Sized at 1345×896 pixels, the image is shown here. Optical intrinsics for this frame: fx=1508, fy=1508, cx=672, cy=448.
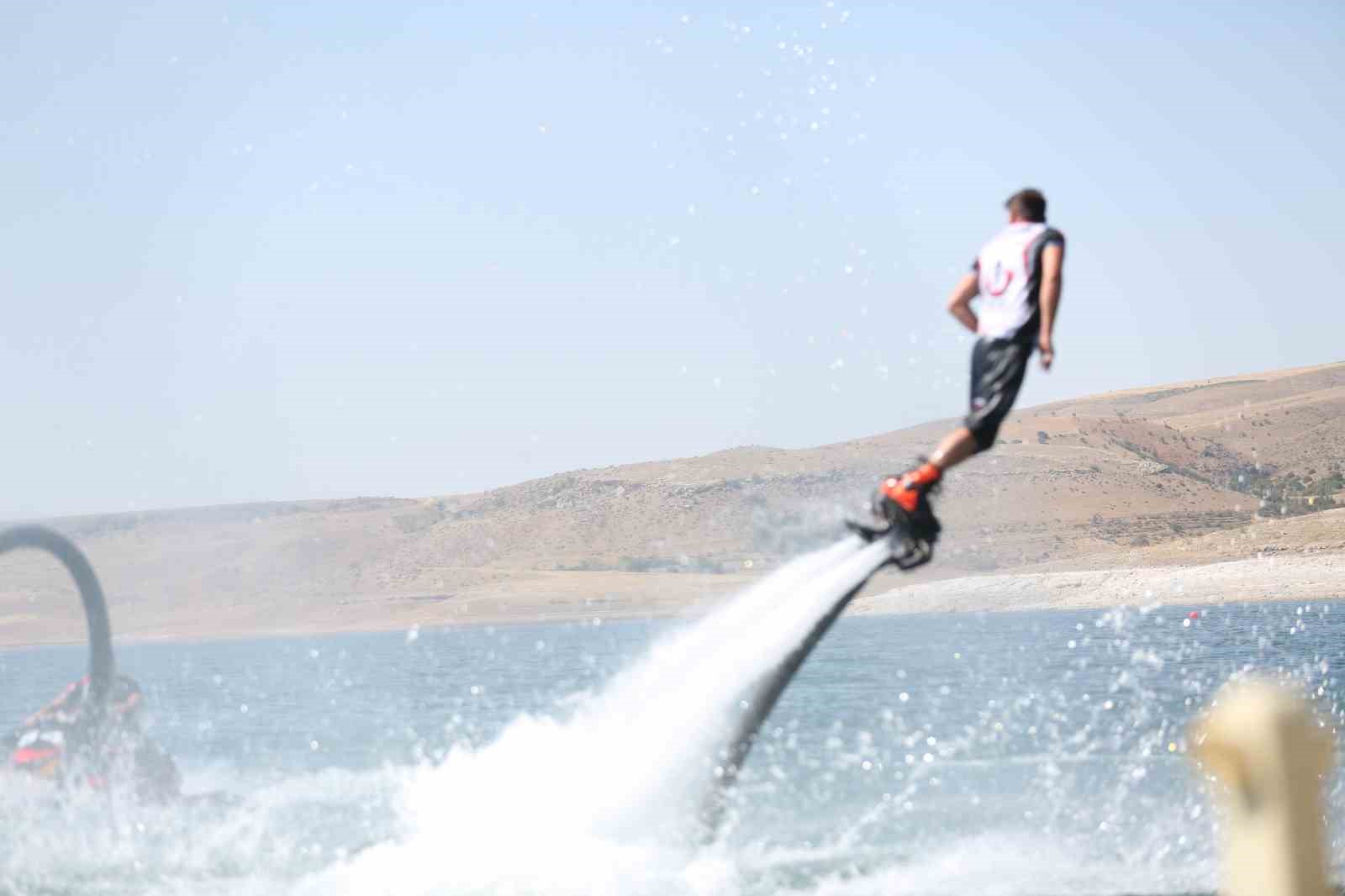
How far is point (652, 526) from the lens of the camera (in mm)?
101625

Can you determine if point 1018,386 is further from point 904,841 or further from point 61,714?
point 61,714

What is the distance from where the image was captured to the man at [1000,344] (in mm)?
8383

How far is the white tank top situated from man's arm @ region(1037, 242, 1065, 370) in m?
0.06

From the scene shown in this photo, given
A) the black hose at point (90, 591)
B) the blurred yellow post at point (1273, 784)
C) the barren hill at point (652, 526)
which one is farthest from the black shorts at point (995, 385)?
the barren hill at point (652, 526)

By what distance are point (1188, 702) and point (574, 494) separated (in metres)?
89.7

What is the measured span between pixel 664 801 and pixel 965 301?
426 centimetres

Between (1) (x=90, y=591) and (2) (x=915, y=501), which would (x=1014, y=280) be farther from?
(1) (x=90, y=591)

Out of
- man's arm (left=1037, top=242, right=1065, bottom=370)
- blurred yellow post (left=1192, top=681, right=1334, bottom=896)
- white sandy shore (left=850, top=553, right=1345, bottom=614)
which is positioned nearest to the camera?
blurred yellow post (left=1192, top=681, right=1334, bottom=896)

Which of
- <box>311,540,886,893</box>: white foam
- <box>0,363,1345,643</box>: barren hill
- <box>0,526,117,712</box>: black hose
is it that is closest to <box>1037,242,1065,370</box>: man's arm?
<box>311,540,886,893</box>: white foam

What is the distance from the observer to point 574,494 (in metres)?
116

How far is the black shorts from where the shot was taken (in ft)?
27.6

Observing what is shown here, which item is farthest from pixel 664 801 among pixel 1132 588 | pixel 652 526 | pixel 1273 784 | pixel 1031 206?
pixel 652 526

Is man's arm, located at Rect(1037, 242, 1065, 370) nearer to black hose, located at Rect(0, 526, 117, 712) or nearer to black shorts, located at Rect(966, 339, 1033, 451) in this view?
black shorts, located at Rect(966, 339, 1033, 451)

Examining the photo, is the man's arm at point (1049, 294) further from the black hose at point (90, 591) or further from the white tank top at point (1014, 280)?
the black hose at point (90, 591)
